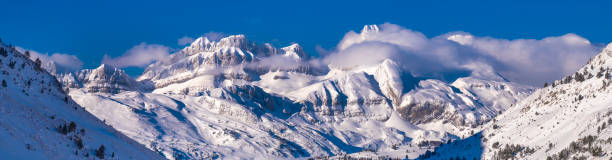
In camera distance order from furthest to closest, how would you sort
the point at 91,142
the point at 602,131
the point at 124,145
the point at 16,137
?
1. the point at 602,131
2. the point at 124,145
3. the point at 91,142
4. the point at 16,137

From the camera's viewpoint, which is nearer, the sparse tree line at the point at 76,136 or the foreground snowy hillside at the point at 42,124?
the foreground snowy hillside at the point at 42,124

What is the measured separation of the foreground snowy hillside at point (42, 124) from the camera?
6291 cm

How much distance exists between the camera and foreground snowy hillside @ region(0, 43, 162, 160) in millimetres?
62906

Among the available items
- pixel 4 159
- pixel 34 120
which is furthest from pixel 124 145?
pixel 4 159

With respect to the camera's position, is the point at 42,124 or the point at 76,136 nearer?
the point at 42,124

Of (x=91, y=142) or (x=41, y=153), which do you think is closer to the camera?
(x=41, y=153)

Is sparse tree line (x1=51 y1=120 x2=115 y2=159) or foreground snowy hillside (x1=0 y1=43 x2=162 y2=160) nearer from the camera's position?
foreground snowy hillside (x1=0 y1=43 x2=162 y2=160)

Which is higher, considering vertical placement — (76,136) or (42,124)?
(76,136)

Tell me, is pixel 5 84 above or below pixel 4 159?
above

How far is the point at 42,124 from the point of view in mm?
72688

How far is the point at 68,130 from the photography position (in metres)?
76.2

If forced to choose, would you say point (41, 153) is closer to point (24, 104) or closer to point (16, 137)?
point (16, 137)

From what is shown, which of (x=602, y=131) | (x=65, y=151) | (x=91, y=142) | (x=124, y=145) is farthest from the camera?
(x=602, y=131)

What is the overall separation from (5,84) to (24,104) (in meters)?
5.78
